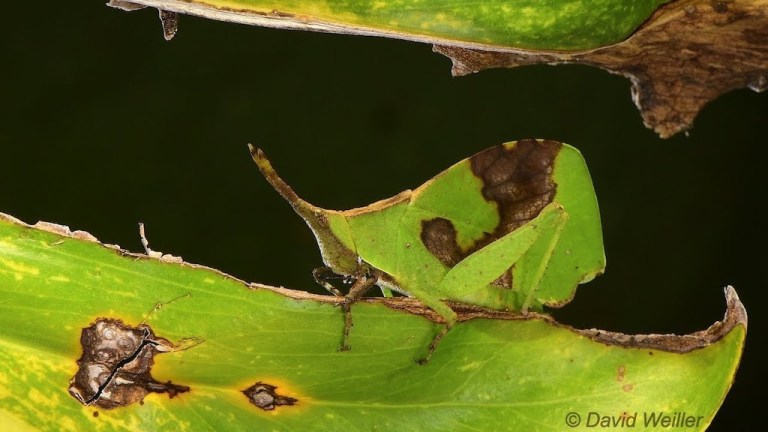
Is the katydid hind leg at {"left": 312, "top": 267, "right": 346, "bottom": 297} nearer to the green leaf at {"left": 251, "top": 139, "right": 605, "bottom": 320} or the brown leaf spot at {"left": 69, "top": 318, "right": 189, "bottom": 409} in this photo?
the green leaf at {"left": 251, "top": 139, "right": 605, "bottom": 320}

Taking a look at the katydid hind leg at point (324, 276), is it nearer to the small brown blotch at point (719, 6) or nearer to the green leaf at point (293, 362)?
the green leaf at point (293, 362)

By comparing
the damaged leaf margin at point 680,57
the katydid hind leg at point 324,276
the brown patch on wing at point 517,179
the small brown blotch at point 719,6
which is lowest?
the katydid hind leg at point 324,276

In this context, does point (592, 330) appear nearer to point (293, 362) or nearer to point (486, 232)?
point (486, 232)

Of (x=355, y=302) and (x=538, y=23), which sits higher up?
(x=538, y=23)

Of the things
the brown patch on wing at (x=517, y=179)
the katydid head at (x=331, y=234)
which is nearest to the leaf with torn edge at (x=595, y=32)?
the brown patch on wing at (x=517, y=179)

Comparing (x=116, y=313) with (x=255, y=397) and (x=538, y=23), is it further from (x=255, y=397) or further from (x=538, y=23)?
(x=538, y=23)

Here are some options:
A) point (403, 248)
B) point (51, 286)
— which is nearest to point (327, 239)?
point (403, 248)
